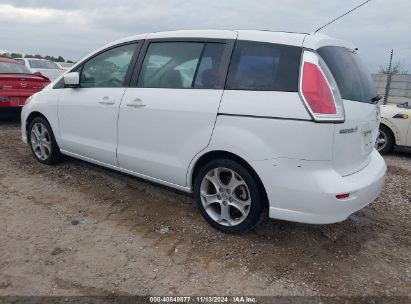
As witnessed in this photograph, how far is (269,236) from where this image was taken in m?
3.52

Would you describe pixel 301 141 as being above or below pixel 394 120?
above

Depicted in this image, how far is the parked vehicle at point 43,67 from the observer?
14.8 metres

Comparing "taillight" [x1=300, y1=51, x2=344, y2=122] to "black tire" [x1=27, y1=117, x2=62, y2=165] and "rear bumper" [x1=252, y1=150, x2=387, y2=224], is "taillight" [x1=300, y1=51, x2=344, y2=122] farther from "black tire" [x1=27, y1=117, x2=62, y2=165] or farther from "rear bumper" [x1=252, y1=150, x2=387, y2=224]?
"black tire" [x1=27, y1=117, x2=62, y2=165]

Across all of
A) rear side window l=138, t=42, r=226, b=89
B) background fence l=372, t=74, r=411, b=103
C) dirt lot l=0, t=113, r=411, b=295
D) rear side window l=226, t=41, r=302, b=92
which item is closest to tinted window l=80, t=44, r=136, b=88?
rear side window l=138, t=42, r=226, b=89

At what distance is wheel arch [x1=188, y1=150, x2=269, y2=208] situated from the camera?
10.5ft

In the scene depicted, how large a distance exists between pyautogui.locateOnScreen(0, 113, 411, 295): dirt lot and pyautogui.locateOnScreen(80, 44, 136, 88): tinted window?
1224mm

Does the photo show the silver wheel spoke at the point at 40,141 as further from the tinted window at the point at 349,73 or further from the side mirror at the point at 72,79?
the tinted window at the point at 349,73

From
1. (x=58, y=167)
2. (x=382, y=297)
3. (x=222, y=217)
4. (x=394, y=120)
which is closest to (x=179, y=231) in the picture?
(x=222, y=217)

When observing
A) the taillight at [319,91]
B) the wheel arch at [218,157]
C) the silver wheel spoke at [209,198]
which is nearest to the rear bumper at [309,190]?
the wheel arch at [218,157]

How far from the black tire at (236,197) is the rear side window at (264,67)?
2.14 ft

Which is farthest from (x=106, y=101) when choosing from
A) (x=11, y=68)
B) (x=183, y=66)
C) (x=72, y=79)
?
(x=11, y=68)

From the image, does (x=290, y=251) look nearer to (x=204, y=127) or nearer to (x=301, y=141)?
(x=301, y=141)

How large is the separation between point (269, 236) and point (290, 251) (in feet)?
0.91

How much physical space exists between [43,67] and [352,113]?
48.5 ft
